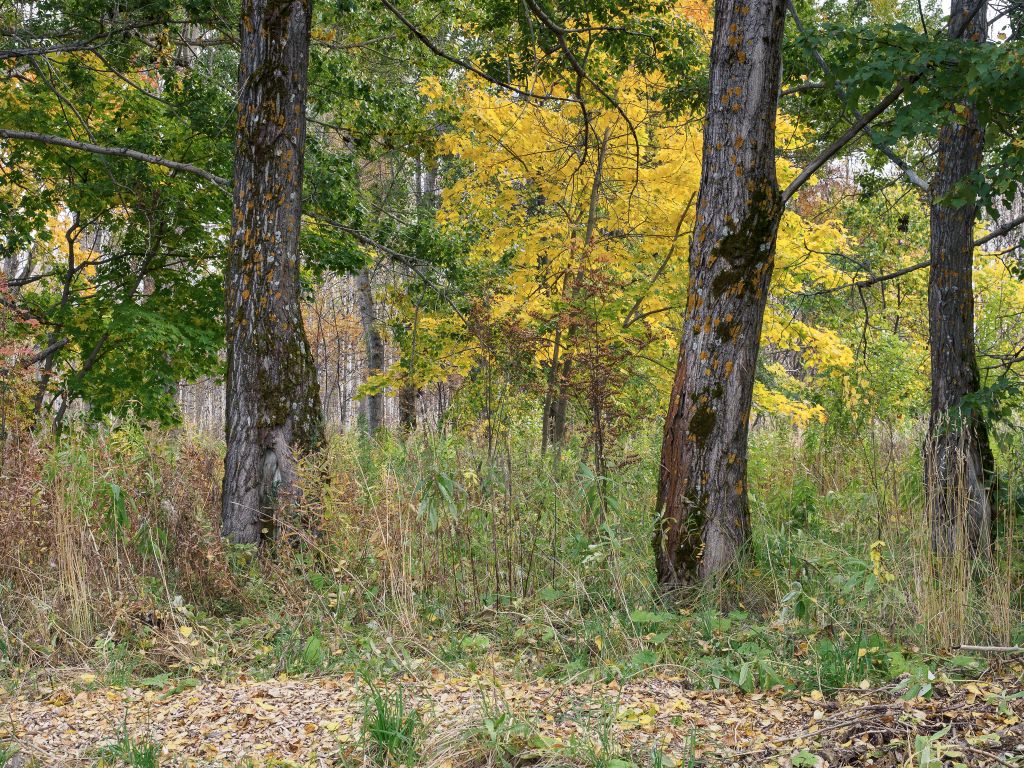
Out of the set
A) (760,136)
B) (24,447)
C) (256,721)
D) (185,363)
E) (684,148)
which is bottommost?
(256,721)

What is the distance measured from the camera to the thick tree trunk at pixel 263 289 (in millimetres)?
5242

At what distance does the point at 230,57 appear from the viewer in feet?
41.2

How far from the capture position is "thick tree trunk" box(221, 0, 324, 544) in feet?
17.2

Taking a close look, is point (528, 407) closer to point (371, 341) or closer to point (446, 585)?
point (446, 585)

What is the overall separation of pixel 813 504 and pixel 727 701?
2.66 m

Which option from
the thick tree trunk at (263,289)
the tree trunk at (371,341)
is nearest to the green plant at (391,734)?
the thick tree trunk at (263,289)

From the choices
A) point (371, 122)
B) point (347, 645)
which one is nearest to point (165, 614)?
point (347, 645)

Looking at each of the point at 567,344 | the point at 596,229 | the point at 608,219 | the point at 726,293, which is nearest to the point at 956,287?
the point at 726,293

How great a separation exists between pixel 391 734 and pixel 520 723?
468 mm

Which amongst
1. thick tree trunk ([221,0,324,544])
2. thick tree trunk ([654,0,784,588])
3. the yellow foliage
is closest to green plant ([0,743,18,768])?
thick tree trunk ([221,0,324,544])

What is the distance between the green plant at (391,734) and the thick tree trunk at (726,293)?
2.06 meters

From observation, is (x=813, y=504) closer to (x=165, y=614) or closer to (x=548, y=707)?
(x=548, y=707)

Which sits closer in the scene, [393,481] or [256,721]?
[256,721]

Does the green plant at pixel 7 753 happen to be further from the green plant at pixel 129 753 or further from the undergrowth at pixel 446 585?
the undergrowth at pixel 446 585
